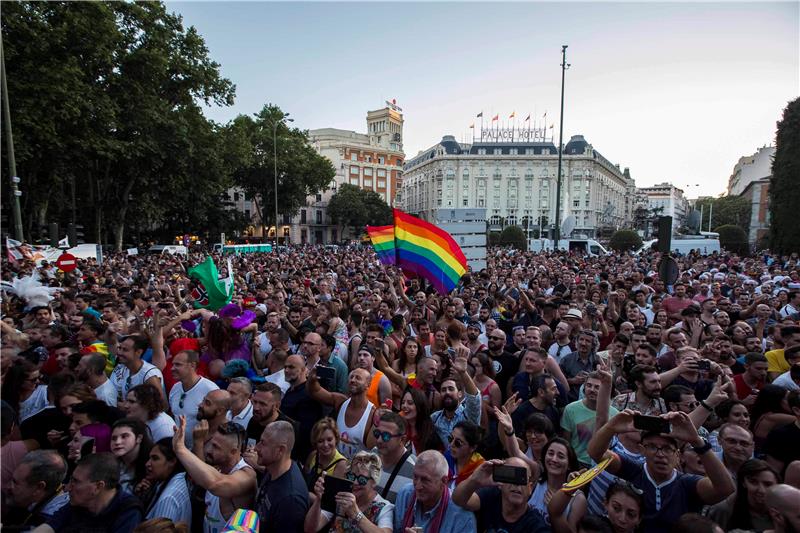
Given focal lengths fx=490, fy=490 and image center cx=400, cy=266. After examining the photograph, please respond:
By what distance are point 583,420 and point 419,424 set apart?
4.24ft

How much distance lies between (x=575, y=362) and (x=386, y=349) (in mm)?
2178

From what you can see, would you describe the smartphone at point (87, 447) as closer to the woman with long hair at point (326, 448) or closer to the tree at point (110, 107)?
the woman with long hair at point (326, 448)

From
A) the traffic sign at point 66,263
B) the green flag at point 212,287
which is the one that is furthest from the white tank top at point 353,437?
the traffic sign at point 66,263

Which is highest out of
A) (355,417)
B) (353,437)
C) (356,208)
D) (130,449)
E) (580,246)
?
→ (356,208)

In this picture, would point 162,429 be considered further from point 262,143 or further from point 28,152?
point 262,143

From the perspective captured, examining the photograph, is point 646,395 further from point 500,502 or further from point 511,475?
point 511,475

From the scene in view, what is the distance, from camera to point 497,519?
2.82 metres

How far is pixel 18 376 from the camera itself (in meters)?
4.31

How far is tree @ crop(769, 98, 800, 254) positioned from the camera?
89.1 feet

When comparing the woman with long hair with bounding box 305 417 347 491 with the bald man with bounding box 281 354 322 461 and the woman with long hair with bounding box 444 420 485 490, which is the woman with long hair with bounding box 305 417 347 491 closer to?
the woman with long hair with bounding box 444 420 485 490

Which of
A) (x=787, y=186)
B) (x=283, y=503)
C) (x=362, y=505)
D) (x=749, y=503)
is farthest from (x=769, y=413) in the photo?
(x=787, y=186)

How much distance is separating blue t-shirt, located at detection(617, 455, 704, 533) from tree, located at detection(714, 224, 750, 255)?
122 ft

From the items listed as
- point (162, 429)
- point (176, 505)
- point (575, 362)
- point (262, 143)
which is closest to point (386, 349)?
point (575, 362)

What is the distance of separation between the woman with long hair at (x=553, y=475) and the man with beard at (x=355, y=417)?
136 centimetres
